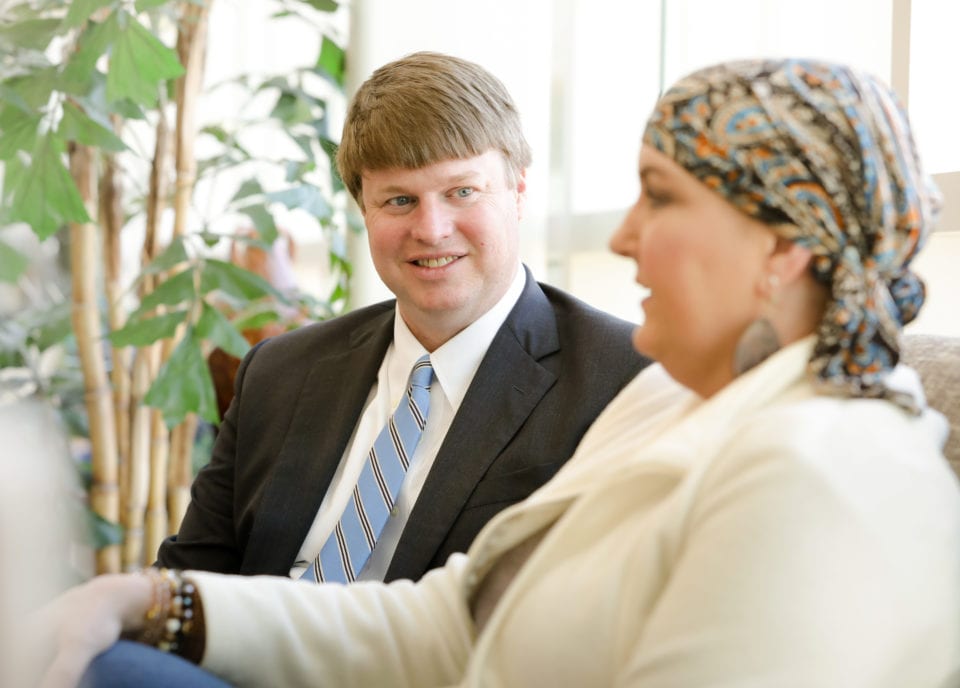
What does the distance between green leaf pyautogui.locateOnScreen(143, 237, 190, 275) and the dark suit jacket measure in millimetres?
593

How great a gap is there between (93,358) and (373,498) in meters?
1.49

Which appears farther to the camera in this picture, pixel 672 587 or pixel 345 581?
pixel 345 581

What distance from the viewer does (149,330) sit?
273 centimetres

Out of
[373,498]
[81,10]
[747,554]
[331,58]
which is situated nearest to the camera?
[747,554]

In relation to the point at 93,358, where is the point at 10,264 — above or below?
above

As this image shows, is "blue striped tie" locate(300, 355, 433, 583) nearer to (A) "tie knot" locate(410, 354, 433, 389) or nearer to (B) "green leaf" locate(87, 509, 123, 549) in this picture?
(A) "tie knot" locate(410, 354, 433, 389)

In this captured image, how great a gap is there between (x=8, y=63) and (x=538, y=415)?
67.7 inches

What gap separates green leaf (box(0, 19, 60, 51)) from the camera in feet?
8.87

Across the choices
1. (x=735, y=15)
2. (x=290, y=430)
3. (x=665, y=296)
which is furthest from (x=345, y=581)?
(x=735, y=15)

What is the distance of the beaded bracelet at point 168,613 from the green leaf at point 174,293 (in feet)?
4.97

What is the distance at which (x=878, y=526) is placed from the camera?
2.95 ft

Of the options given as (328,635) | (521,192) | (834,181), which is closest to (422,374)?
(521,192)

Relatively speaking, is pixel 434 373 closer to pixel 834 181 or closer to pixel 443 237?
pixel 443 237

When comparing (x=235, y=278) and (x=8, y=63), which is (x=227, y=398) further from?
(x=8, y=63)
